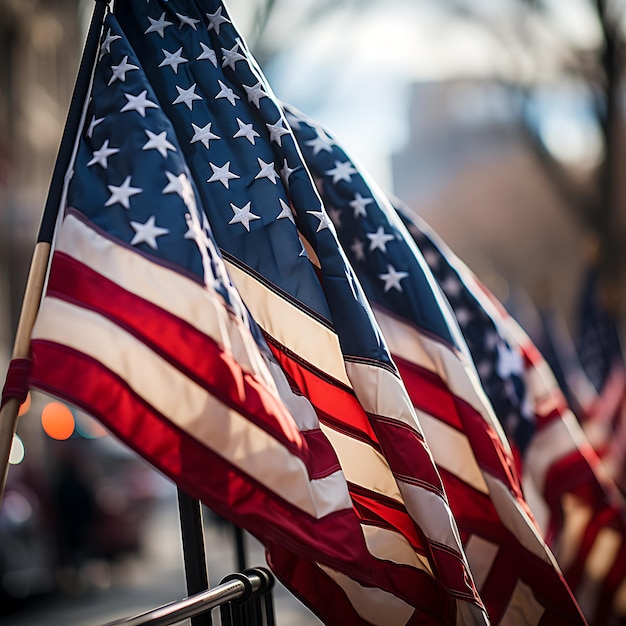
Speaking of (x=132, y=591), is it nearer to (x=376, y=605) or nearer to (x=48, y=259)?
(x=376, y=605)

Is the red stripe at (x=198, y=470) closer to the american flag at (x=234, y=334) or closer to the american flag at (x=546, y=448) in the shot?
the american flag at (x=234, y=334)

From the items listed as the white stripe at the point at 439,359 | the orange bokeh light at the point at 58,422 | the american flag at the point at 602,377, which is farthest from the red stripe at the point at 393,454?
the orange bokeh light at the point at 58,422

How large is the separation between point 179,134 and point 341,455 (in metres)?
1.33

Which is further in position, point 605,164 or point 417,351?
point 605,164

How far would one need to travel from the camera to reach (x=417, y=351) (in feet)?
13.3

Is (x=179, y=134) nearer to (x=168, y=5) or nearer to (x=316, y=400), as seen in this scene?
(x=168, y=5)

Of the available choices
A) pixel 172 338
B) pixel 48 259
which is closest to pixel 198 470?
pixel 172 338

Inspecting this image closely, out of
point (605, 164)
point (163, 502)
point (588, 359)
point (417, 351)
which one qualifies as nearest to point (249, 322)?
point (417, 351)

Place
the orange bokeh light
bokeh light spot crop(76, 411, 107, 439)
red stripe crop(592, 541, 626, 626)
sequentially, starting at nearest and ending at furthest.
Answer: red stripe crop(592, 541, 626, 626)
the orange bokeh light
bokeh light spot crop(76, 411, 107, 439)

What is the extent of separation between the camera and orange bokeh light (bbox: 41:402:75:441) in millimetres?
16797

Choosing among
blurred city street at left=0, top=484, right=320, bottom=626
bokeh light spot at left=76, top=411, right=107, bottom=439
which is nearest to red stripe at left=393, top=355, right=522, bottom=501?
blurred city street at left=0, top=484, right=320, bottom=626

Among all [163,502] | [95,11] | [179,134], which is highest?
[95,11]

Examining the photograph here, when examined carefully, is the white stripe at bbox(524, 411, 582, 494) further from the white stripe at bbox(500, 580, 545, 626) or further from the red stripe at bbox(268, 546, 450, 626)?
the red stripe at bbox(268, 546, 450, 626)

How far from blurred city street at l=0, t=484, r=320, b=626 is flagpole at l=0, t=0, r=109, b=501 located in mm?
4999
